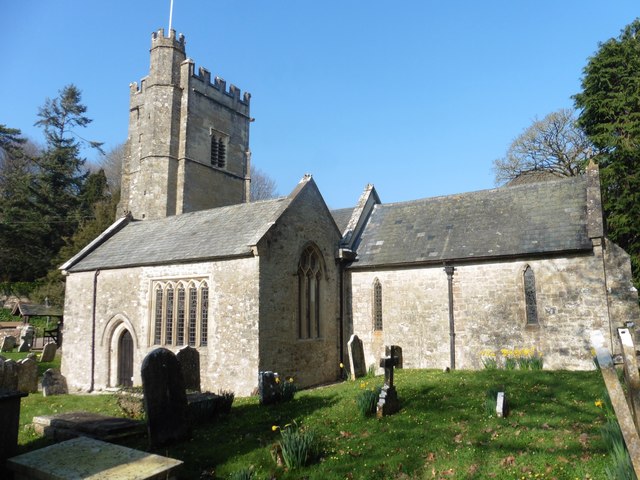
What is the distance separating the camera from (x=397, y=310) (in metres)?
17.6

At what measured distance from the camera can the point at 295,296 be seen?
53.7 feet

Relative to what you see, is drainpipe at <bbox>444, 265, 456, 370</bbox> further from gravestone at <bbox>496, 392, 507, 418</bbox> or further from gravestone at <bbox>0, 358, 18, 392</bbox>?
gravestone at <bbox>0, 358, 18, 392</bbox>

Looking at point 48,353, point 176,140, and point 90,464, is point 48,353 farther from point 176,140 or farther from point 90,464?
point 90,464

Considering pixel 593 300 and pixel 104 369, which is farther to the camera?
pixel 104 369

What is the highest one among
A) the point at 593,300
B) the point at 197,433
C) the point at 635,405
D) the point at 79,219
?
the point at 79,219

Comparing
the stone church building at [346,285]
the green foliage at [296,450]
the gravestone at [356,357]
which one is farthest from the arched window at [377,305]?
the green foliage at [296,450]

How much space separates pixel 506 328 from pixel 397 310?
4.02 metres

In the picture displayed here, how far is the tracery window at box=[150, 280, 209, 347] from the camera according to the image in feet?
53.4

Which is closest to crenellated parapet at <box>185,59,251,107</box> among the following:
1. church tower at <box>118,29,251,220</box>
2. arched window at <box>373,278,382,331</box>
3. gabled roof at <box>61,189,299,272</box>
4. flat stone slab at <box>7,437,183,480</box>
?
church tower at <box>118,29,251,220</box>

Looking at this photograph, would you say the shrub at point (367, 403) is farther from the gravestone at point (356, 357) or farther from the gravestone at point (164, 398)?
the gravestone at point (356, 357)

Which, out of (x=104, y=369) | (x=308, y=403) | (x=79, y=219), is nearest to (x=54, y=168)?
(x=79, y=219)

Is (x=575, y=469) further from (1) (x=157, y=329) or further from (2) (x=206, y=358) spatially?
(1) (x=157, y=329)

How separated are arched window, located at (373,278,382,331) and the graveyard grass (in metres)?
6.37

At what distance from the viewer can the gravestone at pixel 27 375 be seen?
16094 millimetres
